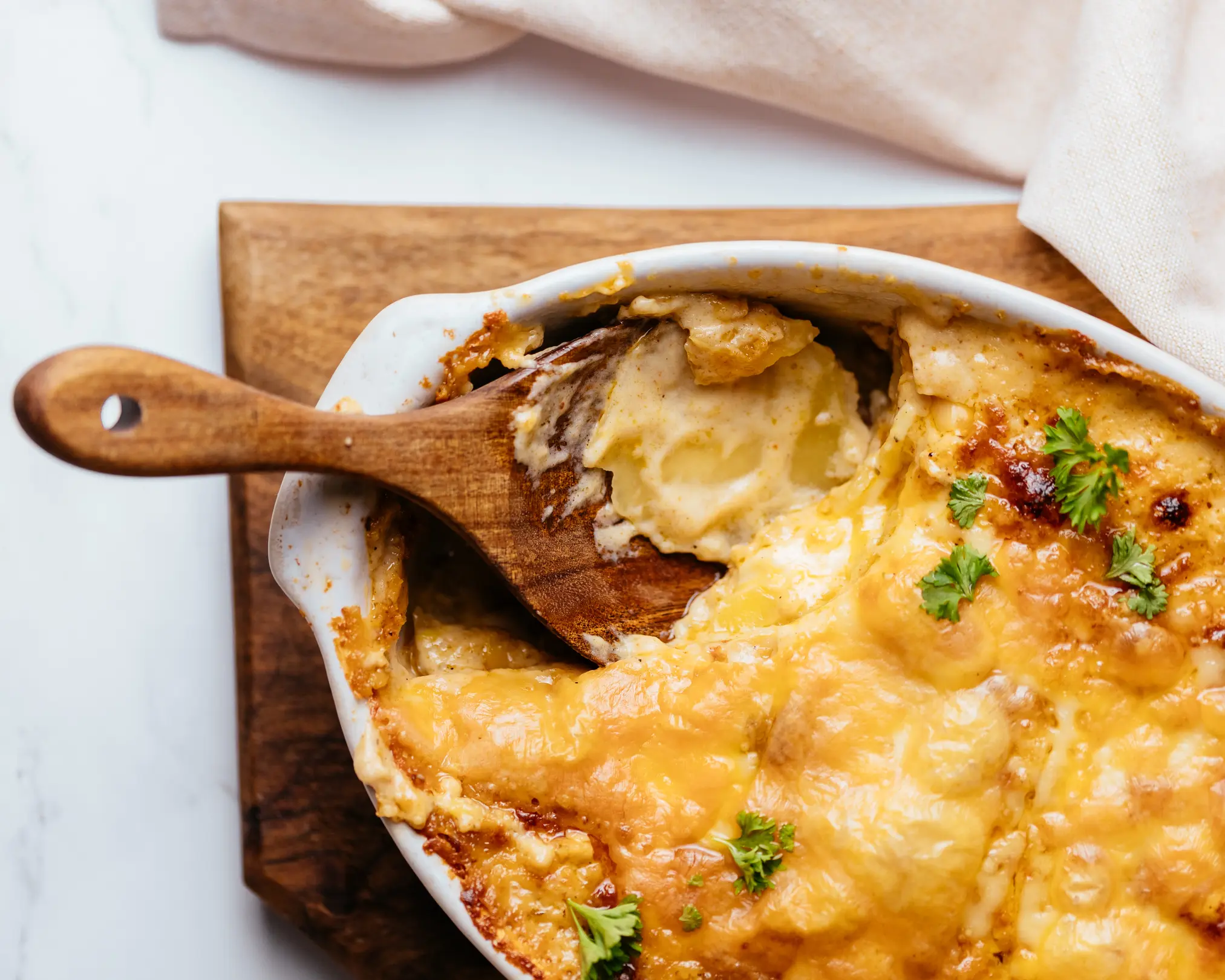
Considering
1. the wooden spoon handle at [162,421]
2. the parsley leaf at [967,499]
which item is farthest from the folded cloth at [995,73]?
the wooden spoon handle at [162,421]

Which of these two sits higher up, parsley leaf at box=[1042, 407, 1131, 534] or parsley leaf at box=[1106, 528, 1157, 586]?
parsley leaf at box=[1042, 407, 1131, 534]

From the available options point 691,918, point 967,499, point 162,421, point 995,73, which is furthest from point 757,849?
point 995,73

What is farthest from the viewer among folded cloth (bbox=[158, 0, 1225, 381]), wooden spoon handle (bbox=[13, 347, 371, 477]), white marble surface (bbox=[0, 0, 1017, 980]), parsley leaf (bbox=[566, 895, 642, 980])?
white marble surface (bbox=[0, 0, 1017, 980])

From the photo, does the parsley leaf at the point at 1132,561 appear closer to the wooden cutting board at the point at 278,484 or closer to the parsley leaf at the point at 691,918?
the wooden cutting board at the point at 278,484

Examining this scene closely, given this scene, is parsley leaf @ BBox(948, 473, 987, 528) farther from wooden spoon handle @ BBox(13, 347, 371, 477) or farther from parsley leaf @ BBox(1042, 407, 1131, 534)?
wooden spoon handle @ BBox(13, 347, 371, 477)

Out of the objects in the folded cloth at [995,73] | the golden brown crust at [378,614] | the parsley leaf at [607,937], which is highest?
the folded cloth at [995,73]

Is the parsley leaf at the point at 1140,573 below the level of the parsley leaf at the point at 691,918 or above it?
above

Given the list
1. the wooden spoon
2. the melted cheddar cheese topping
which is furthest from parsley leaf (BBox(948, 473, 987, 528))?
the wooden spoon

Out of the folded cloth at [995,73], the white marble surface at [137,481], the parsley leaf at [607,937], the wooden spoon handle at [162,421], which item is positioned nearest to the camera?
the wooden spoon handle at [162,421]
